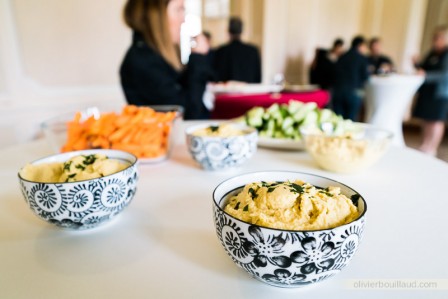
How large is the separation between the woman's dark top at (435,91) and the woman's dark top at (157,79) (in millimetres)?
2815

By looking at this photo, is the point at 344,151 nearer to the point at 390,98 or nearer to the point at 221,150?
the point at 221,150

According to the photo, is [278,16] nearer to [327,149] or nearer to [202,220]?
[327,149]

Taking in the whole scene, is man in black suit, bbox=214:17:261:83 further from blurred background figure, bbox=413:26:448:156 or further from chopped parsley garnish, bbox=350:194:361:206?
chopped parsley garnish, bbox=350:194:361:206

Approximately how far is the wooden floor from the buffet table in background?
130 cm

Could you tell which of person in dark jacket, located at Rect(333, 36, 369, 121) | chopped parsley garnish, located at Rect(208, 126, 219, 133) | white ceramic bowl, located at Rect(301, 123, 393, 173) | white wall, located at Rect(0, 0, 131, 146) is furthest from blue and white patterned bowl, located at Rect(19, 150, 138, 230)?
person in dark jacket, located at Rect(333, 36, 369, 121)

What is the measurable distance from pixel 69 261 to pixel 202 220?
0.59 feet

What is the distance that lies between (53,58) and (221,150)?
6.81 feet

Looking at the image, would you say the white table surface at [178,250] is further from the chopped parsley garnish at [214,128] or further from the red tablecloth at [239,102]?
the red tablecloth at [239,102]

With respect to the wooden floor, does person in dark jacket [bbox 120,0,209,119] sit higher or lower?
higher

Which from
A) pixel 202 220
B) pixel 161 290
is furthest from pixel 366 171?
pixel 161 290

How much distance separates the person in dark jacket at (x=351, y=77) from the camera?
11.3ft

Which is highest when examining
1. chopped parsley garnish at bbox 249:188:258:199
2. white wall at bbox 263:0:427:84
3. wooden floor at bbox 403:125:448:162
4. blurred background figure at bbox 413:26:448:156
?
white wall at bbox 263:0:427:84

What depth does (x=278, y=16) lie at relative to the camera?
3.92 metres

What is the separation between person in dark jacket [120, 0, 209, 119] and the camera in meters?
1.27
